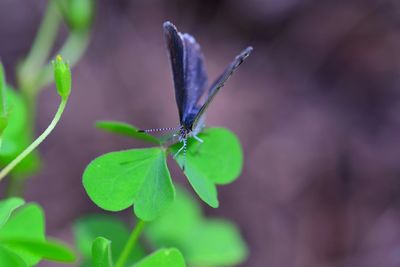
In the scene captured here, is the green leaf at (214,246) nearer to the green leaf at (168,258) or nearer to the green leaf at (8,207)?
the green leaf at (168,258)

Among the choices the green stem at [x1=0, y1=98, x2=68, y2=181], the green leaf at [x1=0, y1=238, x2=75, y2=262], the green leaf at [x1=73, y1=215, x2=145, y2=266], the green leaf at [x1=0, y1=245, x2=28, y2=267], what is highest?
the green stem at [x1=0, y1=98, x2=68, y2=181]

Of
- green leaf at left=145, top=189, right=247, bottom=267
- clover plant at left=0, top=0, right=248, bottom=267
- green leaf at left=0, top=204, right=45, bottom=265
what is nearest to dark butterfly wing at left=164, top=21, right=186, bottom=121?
clover plant at left=0, top=0, right=248, bottom=267

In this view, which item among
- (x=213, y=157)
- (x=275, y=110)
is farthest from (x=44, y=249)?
(x=275, y=110)

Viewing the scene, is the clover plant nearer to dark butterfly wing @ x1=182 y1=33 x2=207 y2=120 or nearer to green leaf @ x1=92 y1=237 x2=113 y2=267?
green leaf @ x1=92 y1=237 x2=113 y2=267

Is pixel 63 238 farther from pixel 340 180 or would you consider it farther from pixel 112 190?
pixel 112 190

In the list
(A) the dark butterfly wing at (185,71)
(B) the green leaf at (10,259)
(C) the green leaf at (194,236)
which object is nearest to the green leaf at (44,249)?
(B) the green leaf at (10,259)

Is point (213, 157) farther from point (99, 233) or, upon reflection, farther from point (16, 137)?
point (16, 137)

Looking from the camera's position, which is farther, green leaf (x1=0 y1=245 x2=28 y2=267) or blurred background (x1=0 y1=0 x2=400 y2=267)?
blurred background (x1=0 y1=0 x2=400 y2=267)
